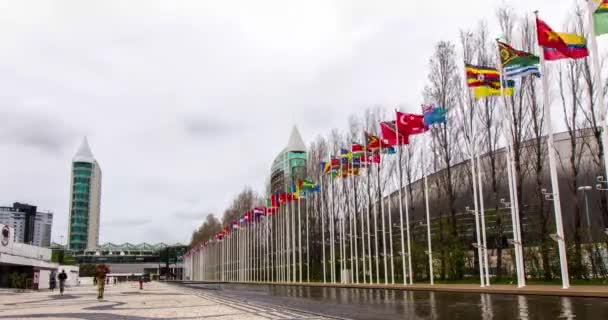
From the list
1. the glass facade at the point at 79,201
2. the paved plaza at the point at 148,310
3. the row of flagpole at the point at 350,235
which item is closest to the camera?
the paved plaza at the point at 148,310

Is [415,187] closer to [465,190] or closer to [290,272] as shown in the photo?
[465,190]

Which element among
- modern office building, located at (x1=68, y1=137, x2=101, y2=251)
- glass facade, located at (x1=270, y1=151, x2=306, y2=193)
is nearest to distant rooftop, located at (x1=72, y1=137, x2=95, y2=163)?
modern office building, located at (x1=68, y1=137, x2=101, y2=251)

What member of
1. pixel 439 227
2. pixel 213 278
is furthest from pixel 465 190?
pixel 213 278

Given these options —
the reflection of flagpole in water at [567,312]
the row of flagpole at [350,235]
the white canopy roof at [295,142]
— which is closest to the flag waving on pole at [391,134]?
the row of flagpole at [350,235]

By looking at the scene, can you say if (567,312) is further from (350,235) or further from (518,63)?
(350,235)

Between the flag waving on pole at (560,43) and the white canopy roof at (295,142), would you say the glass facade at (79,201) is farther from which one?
the flag waving on pole at (560,43)

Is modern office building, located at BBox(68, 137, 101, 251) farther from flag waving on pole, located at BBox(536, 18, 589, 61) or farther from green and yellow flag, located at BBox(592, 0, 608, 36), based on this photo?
green and yellow flag, located at BBox(592, 0, 608, 36)

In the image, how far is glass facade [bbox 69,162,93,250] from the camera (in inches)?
7180

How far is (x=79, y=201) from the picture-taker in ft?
601

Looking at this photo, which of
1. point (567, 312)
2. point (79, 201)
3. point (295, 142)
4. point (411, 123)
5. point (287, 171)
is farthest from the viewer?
point (79, 201)

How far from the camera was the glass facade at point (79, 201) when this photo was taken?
182375 millimetres

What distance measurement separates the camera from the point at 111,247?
19188 cm

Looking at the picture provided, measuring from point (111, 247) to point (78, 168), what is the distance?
30.6 metres

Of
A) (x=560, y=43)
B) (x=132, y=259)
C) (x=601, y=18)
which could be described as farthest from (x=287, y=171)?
(x=132, y=259)
